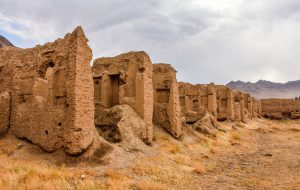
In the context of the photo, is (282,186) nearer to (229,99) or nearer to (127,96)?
(127,96)

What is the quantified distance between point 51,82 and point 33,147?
2.93 metres

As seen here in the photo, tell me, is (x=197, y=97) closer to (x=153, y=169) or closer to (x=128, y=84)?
(x=128, y=84)

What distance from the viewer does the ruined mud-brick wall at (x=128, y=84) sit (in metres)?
17.3

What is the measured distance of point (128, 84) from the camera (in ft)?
59.9

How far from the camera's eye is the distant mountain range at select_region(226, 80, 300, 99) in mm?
166875

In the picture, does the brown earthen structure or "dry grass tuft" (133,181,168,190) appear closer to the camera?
"dry grass tuft" (133,181,168,190)

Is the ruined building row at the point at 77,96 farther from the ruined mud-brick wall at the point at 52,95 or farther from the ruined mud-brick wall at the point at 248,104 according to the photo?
the ruined mud-brick wall at the point at 248,104

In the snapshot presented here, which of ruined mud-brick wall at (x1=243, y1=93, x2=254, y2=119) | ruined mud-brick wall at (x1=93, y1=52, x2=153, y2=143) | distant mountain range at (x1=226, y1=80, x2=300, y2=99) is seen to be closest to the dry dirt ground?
ruined mud-brick wall at (x1=93, y1=52, x2=153, y2=143)

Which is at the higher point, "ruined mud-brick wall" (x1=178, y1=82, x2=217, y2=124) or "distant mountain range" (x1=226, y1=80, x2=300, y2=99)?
"distant mountain range" (x1=226, y1=80, x2=300, y2=99)

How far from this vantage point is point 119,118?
637 inches

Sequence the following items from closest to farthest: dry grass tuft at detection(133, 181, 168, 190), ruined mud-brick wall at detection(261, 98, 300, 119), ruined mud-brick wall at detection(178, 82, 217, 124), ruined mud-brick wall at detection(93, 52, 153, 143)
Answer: dry grass tuft at detection(133, 181, 168, 190)
ruined mud-brick wall at detection(93, 52, 153, 143)
ruined mud-brick wall at detection(178, 82, 217, 124)
ruined mud-brick wall at detection(261, 98, 300, 119)

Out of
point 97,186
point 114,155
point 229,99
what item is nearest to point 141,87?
point 114,155

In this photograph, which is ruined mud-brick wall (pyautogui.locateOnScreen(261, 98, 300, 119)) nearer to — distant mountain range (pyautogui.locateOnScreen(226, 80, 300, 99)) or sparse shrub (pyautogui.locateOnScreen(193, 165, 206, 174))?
sparse shrub (pyautogui.locateOnScreen(193, 165, 206, 174))

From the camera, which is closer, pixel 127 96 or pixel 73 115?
pixel 73 115
